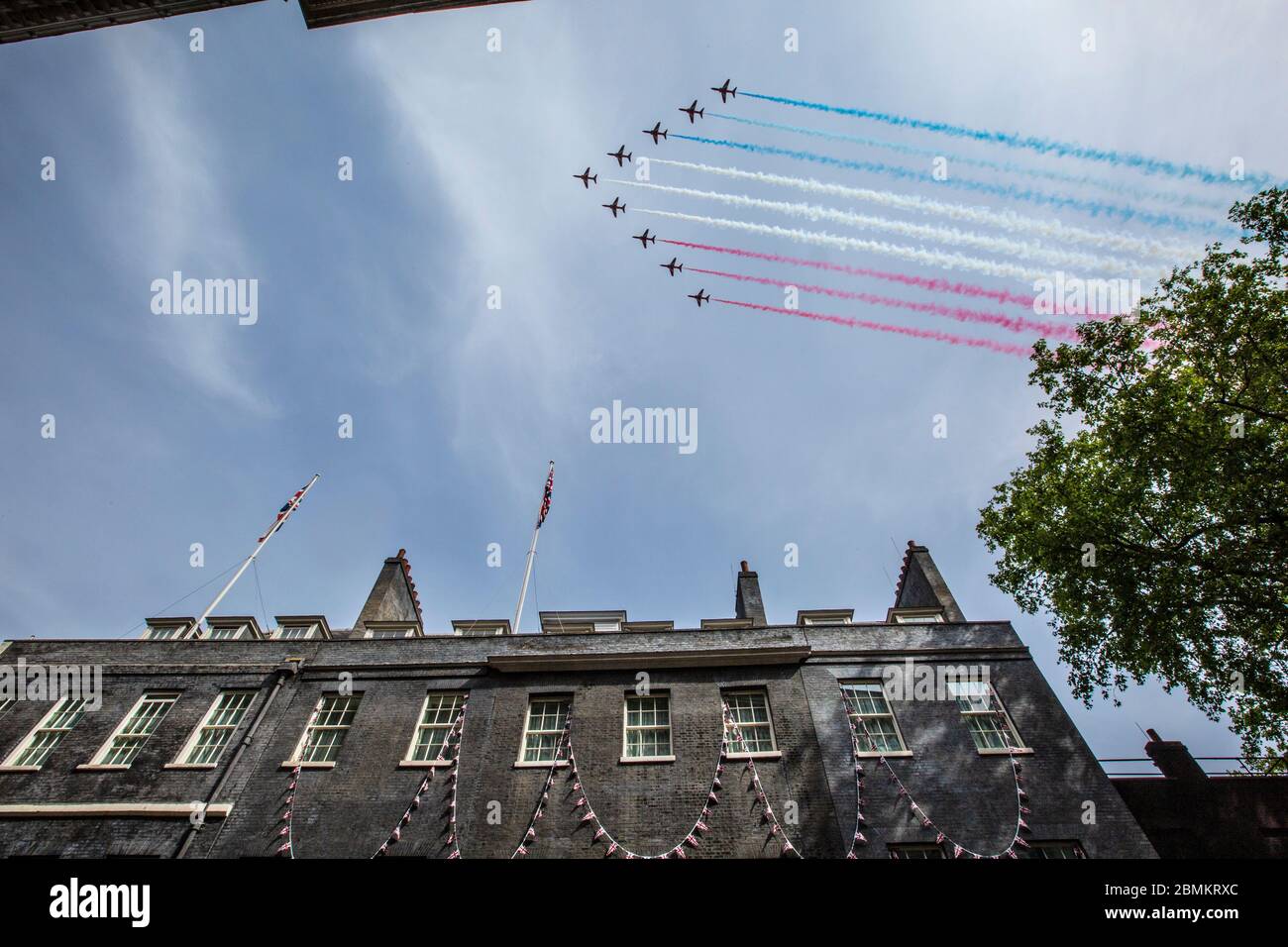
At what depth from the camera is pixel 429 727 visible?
18031 mm

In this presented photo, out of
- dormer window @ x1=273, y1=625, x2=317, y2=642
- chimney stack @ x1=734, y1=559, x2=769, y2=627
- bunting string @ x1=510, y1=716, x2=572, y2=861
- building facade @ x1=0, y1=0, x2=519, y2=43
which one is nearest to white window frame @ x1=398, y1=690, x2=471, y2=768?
bunting string @ x1=510, y1=716, x2=572, y2=861

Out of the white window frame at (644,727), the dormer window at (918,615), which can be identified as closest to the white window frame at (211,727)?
the white window frame at (644,727)

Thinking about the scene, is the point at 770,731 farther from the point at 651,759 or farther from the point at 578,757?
the point at 578,757

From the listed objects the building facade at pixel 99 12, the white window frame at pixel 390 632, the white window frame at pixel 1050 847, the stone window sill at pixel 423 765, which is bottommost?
the white window frame at pixel 1050 847

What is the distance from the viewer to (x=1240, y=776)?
19.4 meters

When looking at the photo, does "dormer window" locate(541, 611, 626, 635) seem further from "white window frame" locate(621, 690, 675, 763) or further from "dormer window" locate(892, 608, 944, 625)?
"dormer window" locate(892, 608, 944, 625)

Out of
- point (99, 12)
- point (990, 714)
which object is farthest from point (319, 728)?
point (99, 12)

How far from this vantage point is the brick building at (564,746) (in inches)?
602

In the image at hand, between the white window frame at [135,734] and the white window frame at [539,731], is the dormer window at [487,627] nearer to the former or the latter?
the white window frame at [539,731]

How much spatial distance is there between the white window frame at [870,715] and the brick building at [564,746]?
2.3 inches

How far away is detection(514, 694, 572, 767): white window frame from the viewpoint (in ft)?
55.0

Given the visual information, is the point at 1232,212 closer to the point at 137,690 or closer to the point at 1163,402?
the point at 1163,402

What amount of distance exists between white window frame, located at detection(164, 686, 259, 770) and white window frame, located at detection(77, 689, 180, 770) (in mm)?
1224
